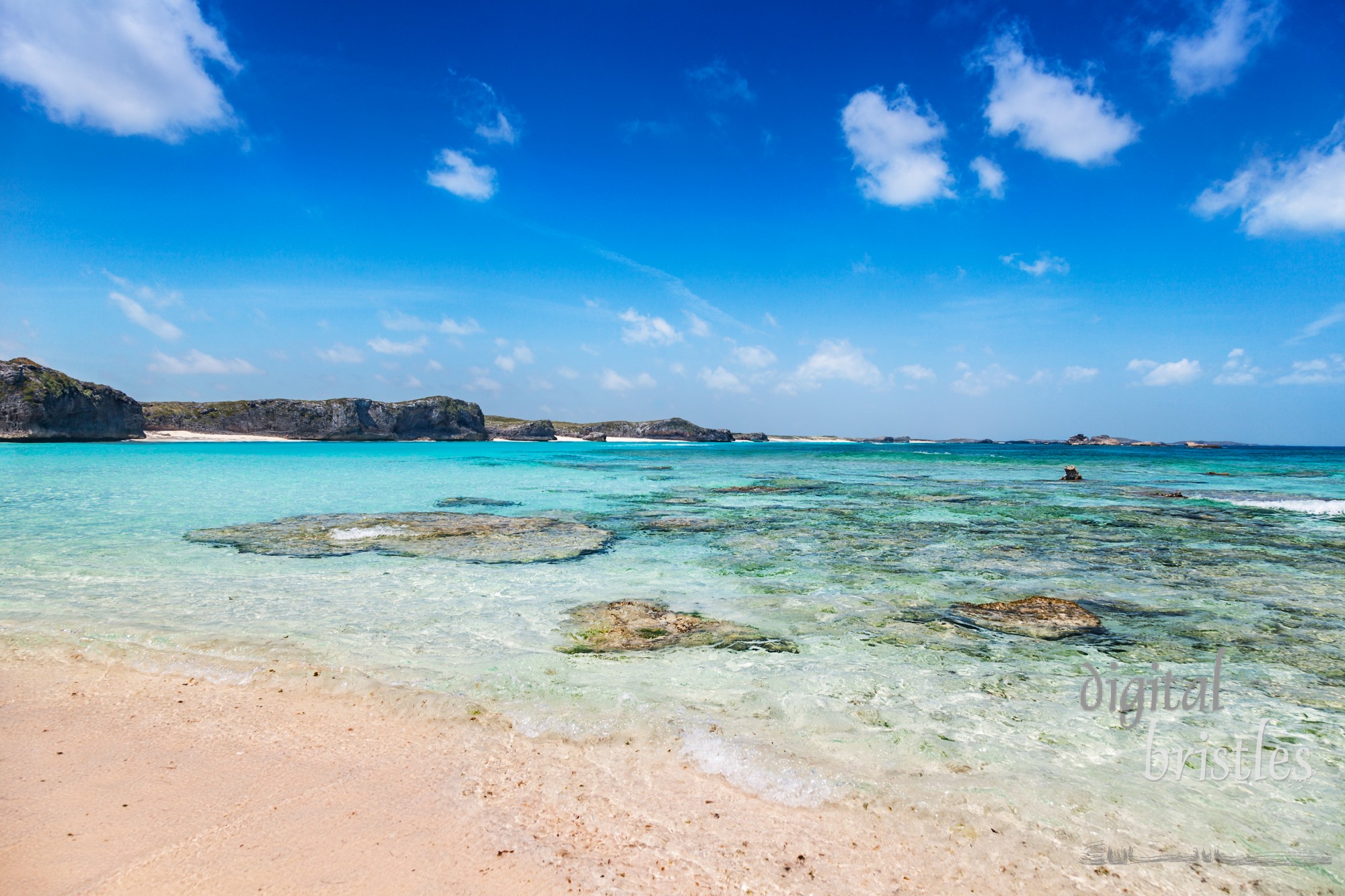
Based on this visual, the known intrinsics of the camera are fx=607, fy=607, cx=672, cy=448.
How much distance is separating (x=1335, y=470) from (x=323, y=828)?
7277 cm

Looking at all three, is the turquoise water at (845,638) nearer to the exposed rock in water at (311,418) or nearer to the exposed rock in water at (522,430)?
the exposed rock in water at (311,418)

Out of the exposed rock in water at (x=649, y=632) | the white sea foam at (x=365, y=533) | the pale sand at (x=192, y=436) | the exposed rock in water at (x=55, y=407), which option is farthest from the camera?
the pale sand at (x=192, y=436)

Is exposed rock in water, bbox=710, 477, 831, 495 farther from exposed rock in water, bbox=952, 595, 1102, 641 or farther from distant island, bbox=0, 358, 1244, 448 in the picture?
distant island, bbox=0, 358, 1244, 448

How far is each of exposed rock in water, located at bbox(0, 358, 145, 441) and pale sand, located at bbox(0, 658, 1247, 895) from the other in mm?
107846

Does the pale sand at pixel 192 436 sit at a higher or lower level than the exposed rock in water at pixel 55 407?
lower

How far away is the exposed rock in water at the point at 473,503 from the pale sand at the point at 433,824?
52.7 ft

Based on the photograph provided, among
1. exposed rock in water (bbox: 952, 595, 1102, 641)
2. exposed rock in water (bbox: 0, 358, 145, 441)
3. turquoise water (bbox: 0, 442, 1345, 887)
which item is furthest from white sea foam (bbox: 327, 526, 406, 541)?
exposed rock in water (bbox: 0, 358, 145, 441)

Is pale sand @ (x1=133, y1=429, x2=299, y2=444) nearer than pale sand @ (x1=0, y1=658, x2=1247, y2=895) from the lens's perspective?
No

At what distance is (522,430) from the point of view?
174 m

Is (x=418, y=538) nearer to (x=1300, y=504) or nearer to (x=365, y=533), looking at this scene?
(x=365, y=533)

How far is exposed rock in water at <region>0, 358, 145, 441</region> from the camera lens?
7812cm

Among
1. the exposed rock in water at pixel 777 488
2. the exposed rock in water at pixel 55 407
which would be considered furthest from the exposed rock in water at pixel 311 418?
→ the exposed rock in water at pixel 777 488

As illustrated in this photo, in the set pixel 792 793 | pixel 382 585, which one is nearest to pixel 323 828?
pixel 792 793

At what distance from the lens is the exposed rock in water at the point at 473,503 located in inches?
826
